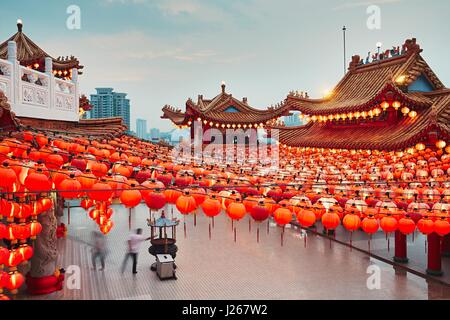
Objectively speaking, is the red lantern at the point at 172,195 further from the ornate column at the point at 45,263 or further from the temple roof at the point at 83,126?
the ornate column at the point at 45,263

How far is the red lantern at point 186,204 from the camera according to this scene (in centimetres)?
608

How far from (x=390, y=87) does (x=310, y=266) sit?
7.85 meters

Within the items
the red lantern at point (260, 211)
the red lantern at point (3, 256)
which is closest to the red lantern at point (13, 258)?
the red lantern at point (3, 256)

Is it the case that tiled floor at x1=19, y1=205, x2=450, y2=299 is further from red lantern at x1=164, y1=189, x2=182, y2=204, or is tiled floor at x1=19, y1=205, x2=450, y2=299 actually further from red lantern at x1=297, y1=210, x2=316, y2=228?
red lantern at x1=164, y1=189, x2=182, y2=204

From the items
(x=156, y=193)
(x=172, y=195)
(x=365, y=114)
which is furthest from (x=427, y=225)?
(x=365, y=114)

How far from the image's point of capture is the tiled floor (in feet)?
32.5

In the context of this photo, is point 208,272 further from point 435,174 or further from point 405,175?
point 435,174

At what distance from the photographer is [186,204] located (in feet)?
20.0

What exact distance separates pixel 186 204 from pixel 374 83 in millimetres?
15441

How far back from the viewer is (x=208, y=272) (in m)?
11.7

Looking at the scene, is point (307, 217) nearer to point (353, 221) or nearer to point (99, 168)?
point (353, 221)
